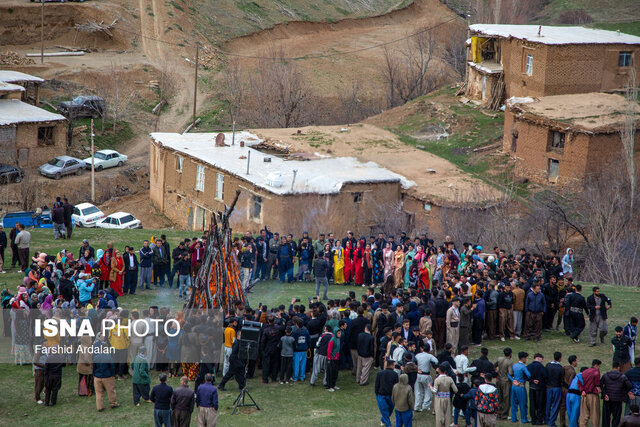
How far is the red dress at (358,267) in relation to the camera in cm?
2748

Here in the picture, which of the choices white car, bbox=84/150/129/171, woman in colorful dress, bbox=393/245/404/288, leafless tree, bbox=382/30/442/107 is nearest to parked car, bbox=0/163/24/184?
white car, bbox=84/150/129/171

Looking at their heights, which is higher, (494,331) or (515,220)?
(515,220)

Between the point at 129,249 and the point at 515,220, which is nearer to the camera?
the point at 129,249

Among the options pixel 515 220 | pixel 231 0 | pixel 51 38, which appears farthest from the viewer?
pixel 231 0

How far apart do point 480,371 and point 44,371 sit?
29.2 ft

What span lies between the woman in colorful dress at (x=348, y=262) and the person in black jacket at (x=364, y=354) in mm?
7369

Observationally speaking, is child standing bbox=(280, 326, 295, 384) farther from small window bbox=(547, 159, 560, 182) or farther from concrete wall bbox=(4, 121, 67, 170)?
concrete wall bbox=(4, 121, 67, 170)

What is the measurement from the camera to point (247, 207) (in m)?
40.0

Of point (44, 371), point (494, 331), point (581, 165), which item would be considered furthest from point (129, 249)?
point (581, 165)

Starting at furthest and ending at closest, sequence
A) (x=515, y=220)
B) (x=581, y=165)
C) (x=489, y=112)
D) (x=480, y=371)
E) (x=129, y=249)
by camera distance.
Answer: (x=489, y=112) → (x=581, y=165) → (x=515, y=220) → (x=129, y=249) → (x=480, y=371)

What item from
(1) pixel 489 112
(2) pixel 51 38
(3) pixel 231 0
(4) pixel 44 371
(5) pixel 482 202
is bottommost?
(4) pixel 44 371

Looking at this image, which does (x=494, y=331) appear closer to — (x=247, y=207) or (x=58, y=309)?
(x=58, y=309)

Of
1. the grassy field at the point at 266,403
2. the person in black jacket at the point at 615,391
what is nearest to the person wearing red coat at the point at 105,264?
the grassy field at the point at 266,403

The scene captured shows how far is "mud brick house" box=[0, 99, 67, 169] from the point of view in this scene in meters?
52.2
